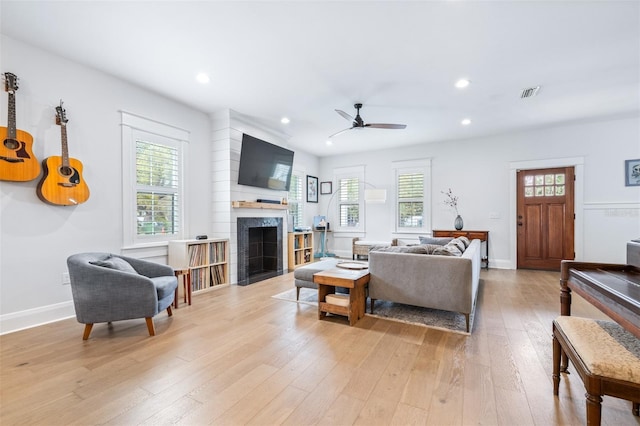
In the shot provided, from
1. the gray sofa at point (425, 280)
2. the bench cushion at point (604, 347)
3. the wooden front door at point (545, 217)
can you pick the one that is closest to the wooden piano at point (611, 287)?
the bench cushion at point (604, 347)

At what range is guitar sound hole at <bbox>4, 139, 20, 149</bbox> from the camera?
2531 mm

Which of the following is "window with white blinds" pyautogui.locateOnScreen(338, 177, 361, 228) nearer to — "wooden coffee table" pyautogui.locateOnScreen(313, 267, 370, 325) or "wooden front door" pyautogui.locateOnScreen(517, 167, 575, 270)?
"wooden front door" pyautogui.locateOnScreen(517, 167, 575, 270)

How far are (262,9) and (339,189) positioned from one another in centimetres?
540

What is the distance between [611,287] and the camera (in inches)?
54.3

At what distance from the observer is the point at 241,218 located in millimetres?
4625

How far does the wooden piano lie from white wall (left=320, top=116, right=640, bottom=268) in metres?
4.14

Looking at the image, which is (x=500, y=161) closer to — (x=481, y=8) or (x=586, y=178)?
(x=586, y=178)

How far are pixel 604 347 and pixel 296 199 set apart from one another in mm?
5949

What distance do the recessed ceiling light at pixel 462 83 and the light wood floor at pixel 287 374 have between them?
2.73 meters

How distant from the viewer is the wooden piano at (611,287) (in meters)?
1.14

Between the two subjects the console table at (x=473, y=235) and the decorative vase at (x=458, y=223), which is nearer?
the console table at (x=473, y=235)

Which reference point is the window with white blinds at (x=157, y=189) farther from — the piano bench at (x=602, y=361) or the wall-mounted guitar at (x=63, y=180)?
the piano bench at (x=602, y=361)

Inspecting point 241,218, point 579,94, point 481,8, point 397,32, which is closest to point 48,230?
point 241,218

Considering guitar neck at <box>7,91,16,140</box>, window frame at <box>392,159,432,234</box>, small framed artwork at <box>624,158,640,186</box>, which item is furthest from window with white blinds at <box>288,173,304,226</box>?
small framed artwork at <box>624,158,640,186</box>
